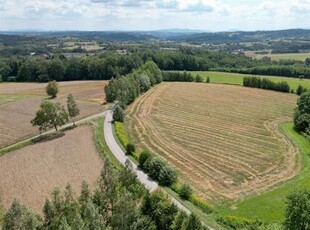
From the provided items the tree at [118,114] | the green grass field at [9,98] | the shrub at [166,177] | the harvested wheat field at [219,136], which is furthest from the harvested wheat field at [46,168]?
the green grass field at [9,98]

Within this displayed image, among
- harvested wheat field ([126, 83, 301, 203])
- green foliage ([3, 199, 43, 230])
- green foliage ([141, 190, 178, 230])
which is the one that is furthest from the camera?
harvested wheat field ([126, 83, 301, 203])

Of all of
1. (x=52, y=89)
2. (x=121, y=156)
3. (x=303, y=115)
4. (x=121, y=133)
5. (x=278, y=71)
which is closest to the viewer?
(x=121, y=156)

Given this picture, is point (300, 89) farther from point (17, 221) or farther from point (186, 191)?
point (17, 221)

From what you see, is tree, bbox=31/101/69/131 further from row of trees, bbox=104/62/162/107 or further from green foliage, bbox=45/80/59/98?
green foliage, bbox=45/80/59/98

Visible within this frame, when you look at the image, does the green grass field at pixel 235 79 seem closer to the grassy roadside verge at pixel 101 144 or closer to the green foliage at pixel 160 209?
the grassy roadside verge at pixel 101 144

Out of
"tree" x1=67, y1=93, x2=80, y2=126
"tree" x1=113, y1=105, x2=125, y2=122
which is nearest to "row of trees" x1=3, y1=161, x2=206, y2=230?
"tree" x1=113, y1=105, x2=125, y2=122

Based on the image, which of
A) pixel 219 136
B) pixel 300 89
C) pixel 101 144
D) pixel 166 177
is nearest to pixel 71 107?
pixel 101 144
